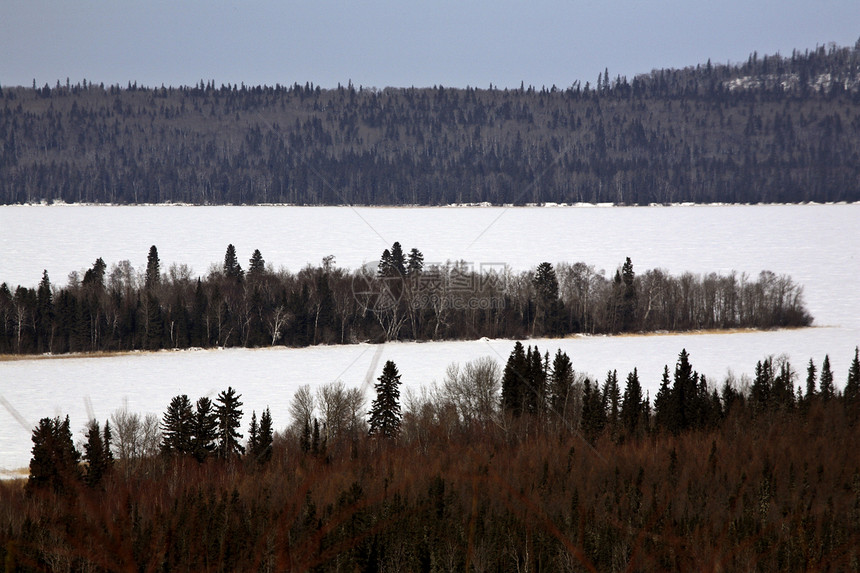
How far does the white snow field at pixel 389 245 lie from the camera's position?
192 ft

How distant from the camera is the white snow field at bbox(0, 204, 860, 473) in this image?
5859cm

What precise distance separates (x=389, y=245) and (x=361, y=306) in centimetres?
4706

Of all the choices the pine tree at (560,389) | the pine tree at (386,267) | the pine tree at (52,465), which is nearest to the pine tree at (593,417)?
the pine tree at (560,389)

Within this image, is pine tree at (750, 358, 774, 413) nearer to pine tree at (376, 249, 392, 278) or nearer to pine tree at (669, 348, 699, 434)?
pine tree at (669, 348, 699, 434)

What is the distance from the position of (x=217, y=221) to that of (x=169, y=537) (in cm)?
13275

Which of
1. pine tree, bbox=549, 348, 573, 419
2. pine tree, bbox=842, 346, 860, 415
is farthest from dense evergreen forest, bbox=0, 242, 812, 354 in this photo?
pine tree, bbox=842, 346, 860, 415

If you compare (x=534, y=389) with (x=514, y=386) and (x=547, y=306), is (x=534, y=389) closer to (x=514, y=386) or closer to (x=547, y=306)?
(x=514, y=386)

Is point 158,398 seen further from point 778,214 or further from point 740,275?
point 778,214

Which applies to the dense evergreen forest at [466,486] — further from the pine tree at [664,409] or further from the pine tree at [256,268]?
the pine tree at [256,268]

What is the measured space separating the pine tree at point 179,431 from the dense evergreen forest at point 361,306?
33.0 meters

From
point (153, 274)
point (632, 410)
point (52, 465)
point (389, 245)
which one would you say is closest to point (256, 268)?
point (153, 274)

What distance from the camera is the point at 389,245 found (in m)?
129

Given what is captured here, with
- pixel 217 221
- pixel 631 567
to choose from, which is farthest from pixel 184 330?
pixel 217 221

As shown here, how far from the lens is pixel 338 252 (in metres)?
121
